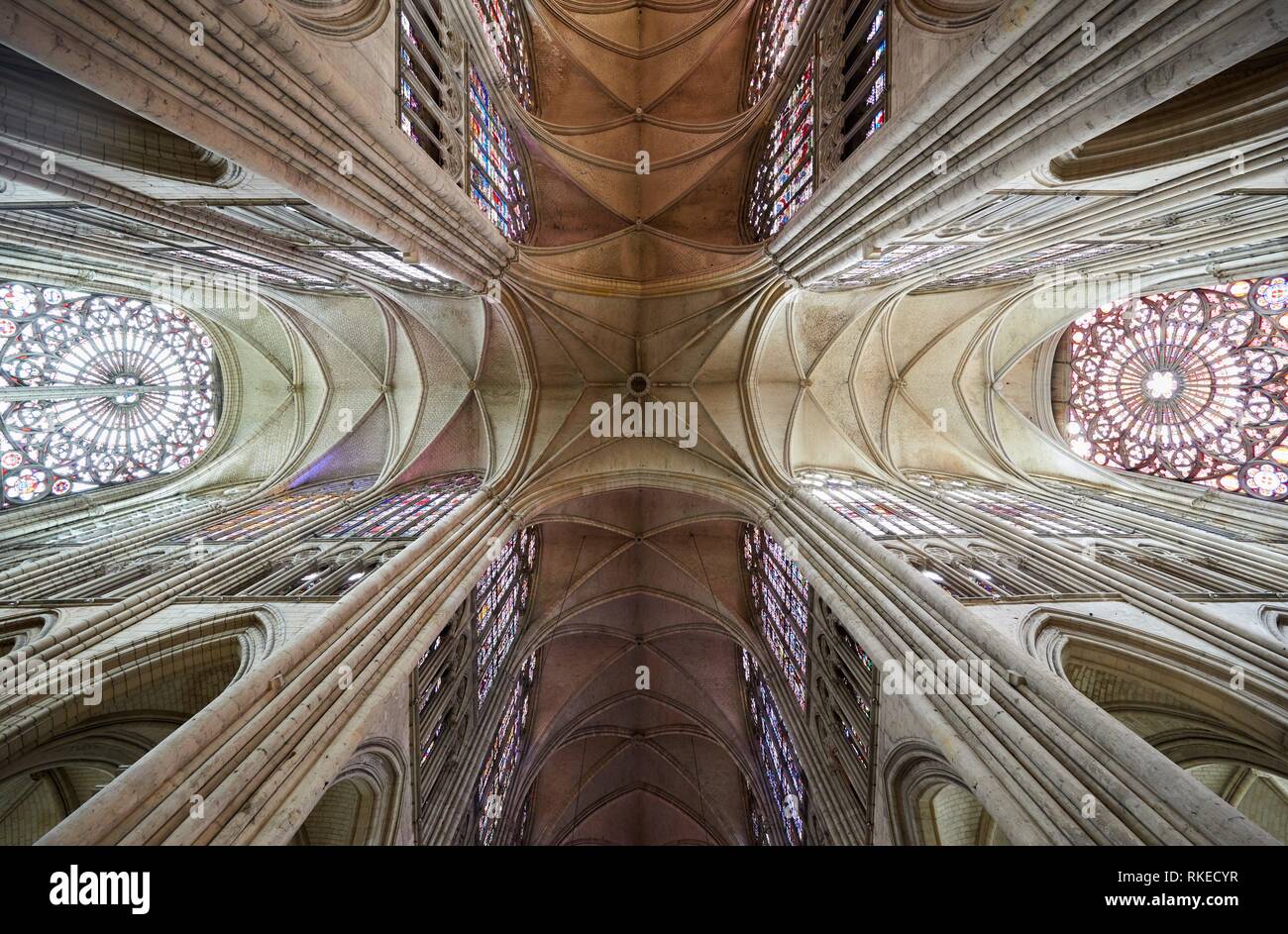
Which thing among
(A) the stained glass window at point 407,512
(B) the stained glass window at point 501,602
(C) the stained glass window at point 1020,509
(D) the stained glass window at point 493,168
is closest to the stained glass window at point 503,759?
(B) the stained glass window at point 501,602

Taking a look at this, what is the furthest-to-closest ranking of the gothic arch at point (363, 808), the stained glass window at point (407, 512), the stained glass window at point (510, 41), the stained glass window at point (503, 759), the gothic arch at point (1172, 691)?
the stained glass window at point (510, 41) < the stained glass window at point (503, 759) < the stained glass window at point (407, 512) < the gothic arch at point (363, 808) < the gothic arch at point (1172, 691)

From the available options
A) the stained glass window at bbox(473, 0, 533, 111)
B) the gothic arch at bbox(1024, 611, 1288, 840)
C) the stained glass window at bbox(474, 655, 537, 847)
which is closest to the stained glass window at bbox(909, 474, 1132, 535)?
the gothic arch at bbox(1024, 611, 1288, 840)

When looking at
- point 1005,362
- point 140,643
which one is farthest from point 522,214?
point 1005,362

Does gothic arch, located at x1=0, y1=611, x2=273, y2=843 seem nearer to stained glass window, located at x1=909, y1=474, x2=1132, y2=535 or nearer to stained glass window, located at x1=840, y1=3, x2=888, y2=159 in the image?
stained glass window, located at x1=840, y1=3, x2=888, y2=159

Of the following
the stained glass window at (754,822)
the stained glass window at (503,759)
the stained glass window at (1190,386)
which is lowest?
the stained glass window at (754,822)

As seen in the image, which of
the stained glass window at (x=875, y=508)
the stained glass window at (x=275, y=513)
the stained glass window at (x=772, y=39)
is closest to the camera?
the stained glass window at (x=275, y=513)

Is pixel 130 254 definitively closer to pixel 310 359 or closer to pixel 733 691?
pixel 310 359

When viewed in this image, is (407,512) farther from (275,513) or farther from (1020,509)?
(1020,509)

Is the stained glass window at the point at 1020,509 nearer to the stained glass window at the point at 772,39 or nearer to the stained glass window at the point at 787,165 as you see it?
the stained glass window at the point at 787,165

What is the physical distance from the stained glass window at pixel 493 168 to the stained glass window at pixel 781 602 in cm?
1103

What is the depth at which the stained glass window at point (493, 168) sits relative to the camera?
38.4ft

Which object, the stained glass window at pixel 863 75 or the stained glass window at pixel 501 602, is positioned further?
the stained glass window at pixel 501 602

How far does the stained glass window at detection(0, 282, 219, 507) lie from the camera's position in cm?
1304

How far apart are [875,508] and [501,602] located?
10362mm
